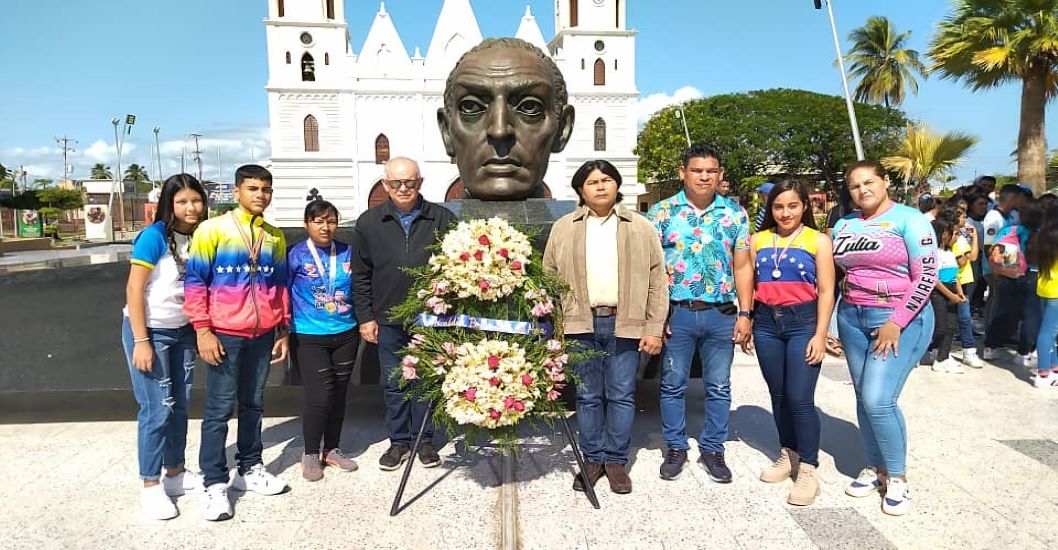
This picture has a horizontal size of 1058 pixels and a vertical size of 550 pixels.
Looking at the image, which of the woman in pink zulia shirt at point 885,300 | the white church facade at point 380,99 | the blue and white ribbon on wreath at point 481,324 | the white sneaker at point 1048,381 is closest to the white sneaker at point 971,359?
the white sneaker at point 1048,381

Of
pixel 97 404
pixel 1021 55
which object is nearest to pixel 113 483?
pixel 97 404

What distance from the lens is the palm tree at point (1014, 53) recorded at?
12117mm

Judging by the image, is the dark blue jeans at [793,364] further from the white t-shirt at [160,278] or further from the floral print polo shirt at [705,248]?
the white t-shirt at [160,278]

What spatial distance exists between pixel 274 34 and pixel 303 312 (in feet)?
123

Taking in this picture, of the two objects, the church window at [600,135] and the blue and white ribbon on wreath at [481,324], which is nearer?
the blue and white ribbon on wreath at [481,324]

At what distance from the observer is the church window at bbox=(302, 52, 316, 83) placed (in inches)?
1437

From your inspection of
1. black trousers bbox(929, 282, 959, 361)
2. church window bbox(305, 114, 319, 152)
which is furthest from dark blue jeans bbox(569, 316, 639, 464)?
church window bbox(305, 114, 319, 152)

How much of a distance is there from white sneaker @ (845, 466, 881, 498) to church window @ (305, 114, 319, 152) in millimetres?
36451

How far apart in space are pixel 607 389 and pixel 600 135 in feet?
117

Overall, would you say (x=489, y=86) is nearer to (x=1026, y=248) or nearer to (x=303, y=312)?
(x=303, y=312)

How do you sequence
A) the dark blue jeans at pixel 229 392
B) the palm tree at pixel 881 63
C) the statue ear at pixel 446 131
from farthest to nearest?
the palm tree at pixel 881 63, the statue ear at pixel 446 131, the dark blue jeans at pixel 229 392

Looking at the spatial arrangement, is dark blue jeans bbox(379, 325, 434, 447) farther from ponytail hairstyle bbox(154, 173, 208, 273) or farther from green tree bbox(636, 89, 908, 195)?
green tree bbox(636, 89, 908, 195)

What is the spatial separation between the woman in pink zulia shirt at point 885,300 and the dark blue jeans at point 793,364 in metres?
0.23

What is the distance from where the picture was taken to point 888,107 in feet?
117
